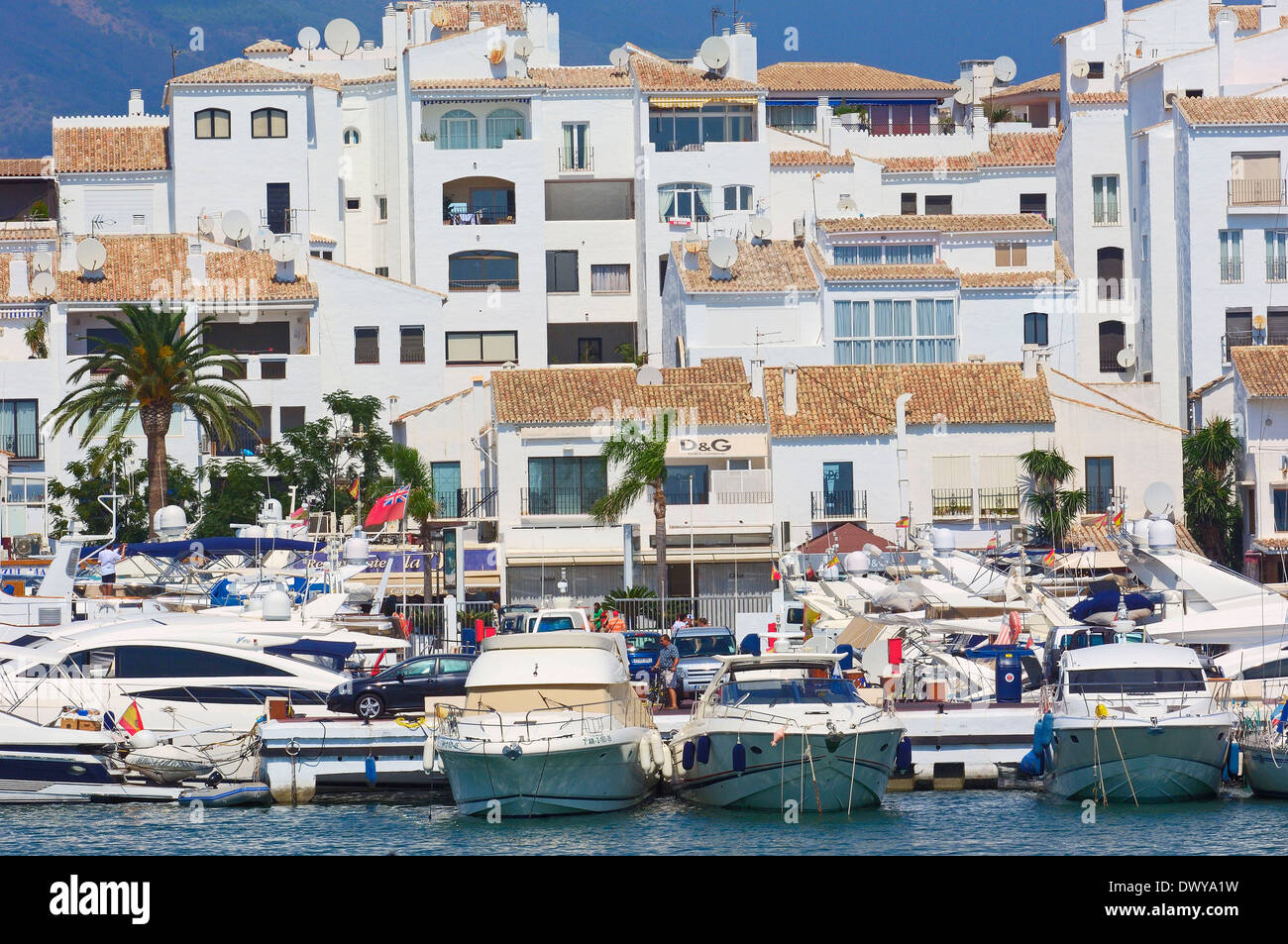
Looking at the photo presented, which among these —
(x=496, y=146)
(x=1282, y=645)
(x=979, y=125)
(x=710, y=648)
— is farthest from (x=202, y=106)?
(x=1282, y=645)

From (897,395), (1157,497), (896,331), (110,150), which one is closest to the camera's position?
(1157,497)

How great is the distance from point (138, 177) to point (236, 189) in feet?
14.1

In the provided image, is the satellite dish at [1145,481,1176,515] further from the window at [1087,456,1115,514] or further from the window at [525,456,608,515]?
the window at [525,456,608,515]

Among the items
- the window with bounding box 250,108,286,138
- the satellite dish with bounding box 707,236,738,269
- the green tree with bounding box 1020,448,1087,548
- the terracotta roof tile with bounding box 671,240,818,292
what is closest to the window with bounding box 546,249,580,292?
the terracotta roof tile with bounding box 671,240,818,292

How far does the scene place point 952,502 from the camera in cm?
6228

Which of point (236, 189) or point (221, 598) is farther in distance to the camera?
point (236, 189)

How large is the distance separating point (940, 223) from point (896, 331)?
231 inches

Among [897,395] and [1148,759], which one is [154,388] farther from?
[1148,759]

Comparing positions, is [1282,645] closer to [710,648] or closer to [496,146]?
[710,648]

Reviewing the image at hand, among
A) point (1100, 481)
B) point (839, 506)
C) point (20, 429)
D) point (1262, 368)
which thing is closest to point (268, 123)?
point (20, 429)

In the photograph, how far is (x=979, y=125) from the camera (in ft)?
276
